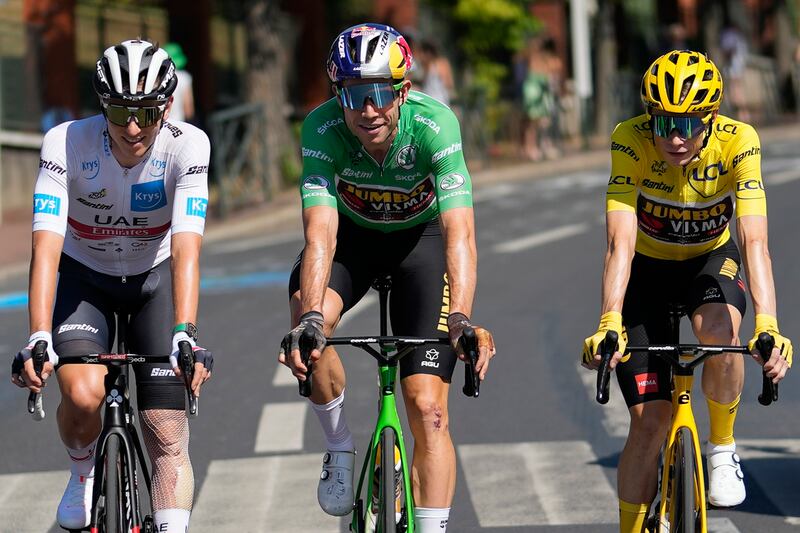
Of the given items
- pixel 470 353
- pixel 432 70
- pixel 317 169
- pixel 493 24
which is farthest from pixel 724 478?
pixel 493 24

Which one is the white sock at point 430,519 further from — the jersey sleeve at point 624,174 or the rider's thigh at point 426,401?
the jersey sleeve at point 624,174

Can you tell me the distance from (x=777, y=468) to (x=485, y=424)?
1.99 metres

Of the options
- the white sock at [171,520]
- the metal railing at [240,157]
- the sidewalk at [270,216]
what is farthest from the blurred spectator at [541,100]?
the white sock at [171,520]

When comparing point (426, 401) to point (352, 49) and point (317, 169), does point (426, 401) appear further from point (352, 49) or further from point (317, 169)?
point (352, 49)

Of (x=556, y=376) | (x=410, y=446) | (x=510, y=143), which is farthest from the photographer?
(x=510, y=143)

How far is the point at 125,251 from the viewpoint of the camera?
640 cm

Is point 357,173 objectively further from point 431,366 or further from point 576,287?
point 576,287

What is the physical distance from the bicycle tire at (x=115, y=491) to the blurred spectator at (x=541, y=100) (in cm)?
2089

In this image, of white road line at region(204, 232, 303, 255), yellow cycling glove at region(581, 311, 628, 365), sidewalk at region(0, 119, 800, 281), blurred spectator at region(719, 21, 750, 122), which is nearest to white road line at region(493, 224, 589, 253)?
white road line at region(204, 232, 303, 255)

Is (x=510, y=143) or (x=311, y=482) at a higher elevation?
(x=510, y=143)

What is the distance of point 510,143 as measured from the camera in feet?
95.9

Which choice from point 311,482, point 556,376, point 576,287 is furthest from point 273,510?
point 576,287

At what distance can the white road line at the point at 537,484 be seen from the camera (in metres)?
7.70

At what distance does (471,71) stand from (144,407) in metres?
29.5
